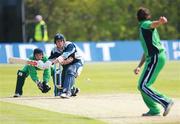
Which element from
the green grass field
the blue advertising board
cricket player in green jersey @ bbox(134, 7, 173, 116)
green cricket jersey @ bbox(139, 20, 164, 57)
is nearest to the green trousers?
cricket player in green jersey @ bbox(134, 7, 173, 116)

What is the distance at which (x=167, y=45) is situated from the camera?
42.7 metres

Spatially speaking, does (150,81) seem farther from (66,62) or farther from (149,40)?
(66,62)

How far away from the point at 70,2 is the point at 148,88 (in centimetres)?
5130

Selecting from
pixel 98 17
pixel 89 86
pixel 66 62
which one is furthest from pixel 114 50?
pixel 98 17

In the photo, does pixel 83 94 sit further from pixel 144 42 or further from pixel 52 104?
pixel 144 42

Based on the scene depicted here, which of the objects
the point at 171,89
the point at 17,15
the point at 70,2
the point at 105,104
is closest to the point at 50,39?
the point at 70,2

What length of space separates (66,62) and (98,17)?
46.8 metres

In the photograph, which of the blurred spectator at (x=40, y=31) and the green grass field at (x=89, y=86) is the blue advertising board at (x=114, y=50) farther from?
the green grass field at (x=89, y=86)

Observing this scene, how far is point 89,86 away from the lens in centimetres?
2339

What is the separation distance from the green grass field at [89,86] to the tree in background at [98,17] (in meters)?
26.9

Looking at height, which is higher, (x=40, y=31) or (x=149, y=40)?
(x=149, y=40)

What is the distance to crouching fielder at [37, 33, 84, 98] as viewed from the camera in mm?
18234

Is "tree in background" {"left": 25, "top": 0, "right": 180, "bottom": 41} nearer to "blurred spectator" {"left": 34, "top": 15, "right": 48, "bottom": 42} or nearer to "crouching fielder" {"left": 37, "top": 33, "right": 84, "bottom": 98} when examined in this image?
"blurred spectator" {"left": 34, "top": 15, "right": 48, "bottom": 42}

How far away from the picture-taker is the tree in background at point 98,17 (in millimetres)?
61312
